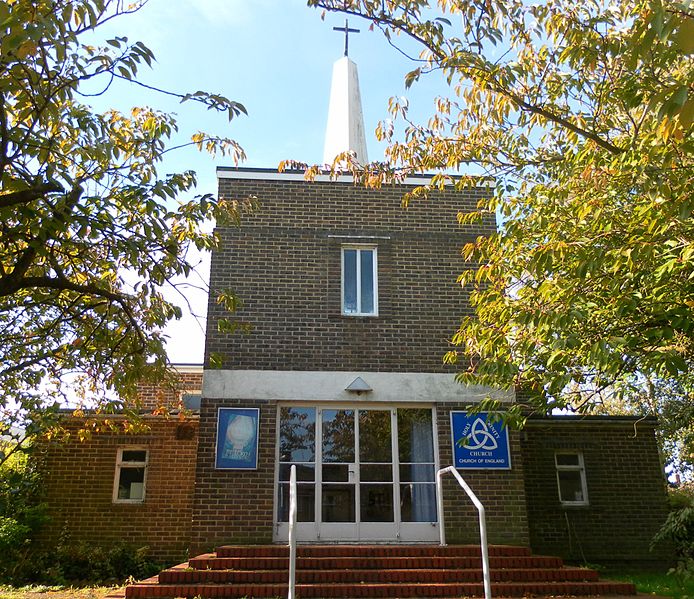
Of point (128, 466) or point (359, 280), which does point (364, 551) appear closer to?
point (359, 280)

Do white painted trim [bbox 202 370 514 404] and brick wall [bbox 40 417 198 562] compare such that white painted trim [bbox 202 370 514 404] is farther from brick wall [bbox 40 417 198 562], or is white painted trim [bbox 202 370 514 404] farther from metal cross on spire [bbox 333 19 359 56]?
metal cross on spire [bbox 333 19 359 56]

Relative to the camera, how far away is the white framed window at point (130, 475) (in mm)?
13609

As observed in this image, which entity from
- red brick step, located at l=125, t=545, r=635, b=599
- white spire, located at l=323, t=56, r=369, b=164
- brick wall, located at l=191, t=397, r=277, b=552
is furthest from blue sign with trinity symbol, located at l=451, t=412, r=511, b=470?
white spire, located at l=323, t=56, r=369, b=164

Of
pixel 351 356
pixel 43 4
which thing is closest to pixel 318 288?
pixel 351 356

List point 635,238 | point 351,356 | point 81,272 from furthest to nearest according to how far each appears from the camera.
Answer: point 351,356
point 81,272
point 635,238

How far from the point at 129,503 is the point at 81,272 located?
6.48 metres

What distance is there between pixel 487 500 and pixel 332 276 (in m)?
4.50

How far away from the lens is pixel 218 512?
36.1 ft

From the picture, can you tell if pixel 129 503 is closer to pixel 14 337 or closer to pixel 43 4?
pixel 14 337

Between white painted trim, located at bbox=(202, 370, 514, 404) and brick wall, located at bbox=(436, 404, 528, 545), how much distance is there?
32 centimetres

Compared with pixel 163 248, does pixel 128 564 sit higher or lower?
lower

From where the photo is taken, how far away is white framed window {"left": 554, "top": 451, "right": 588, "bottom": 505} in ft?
46.7

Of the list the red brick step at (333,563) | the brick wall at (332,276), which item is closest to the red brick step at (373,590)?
the red brick step at (333,563)

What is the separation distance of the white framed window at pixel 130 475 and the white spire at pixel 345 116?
7.60m
